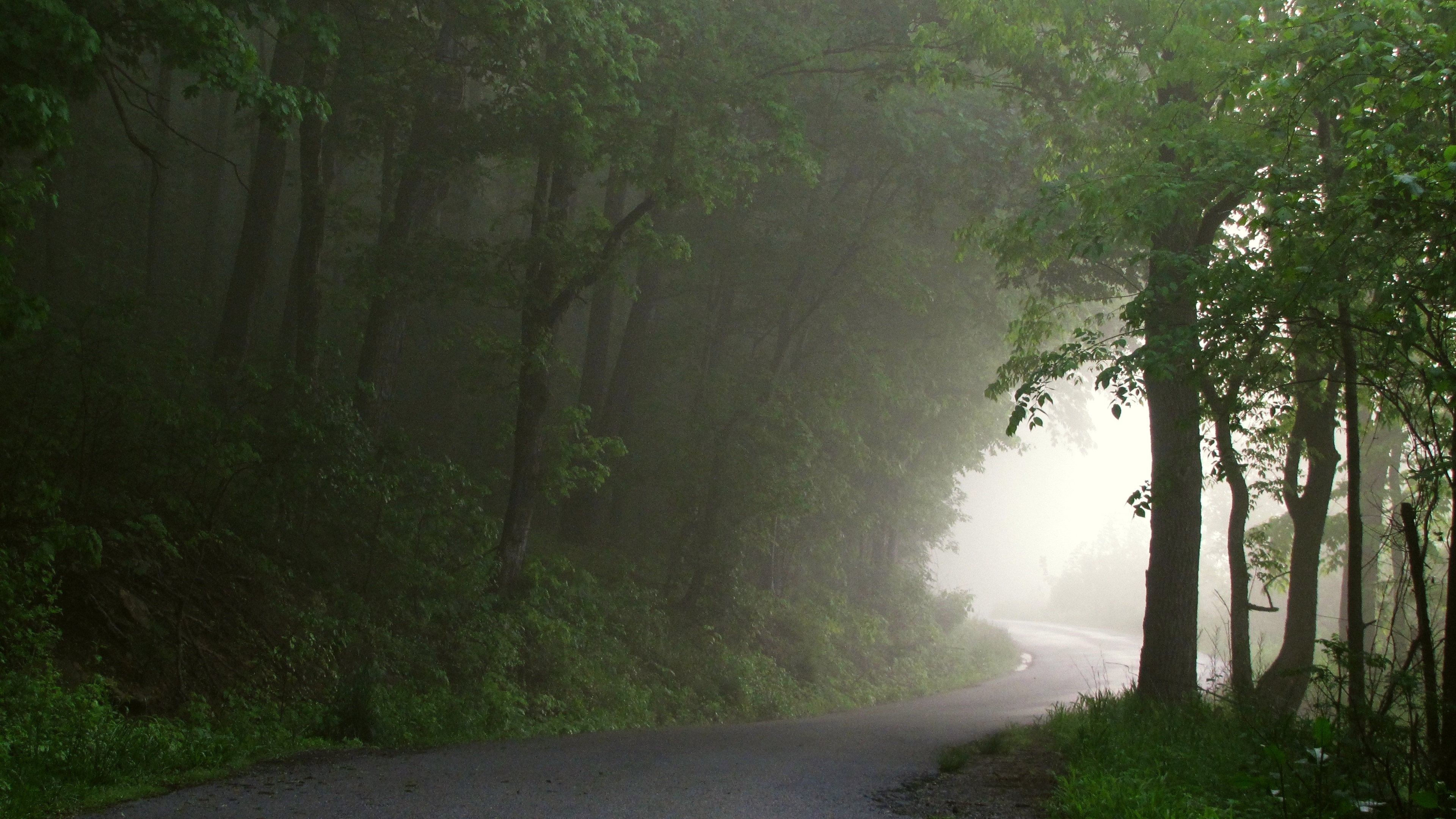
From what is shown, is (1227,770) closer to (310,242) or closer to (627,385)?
(310,242)

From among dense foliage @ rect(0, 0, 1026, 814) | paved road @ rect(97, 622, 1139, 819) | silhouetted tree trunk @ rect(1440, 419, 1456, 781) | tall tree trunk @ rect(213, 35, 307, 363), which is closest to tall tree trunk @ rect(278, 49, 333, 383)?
dense foliage @ rect(0, 0, 1026, 814)

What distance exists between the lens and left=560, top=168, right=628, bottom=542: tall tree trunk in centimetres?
1858

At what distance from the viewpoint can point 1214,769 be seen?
712cm

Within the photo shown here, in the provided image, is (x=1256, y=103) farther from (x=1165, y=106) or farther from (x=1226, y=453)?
(x=1226, y=453)

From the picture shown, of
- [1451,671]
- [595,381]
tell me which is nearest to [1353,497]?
[1451,671]

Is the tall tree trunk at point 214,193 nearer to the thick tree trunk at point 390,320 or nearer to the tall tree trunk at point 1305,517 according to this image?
the thick tree trunk at point 390,320

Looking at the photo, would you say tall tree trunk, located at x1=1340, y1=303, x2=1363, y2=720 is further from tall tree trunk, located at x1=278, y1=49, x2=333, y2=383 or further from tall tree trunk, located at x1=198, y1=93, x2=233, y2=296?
tall tree trunk, located at x1=198, y1=93, x2=233, y2=296

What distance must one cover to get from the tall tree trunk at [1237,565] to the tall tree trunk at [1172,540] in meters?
0.36

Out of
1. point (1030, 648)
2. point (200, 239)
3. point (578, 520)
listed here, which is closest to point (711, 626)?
point (578, 520)

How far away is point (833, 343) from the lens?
71.1ft

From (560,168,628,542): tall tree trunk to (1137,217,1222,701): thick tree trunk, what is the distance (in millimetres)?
9926

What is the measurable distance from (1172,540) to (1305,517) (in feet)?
8.30

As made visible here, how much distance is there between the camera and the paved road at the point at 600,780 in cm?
600

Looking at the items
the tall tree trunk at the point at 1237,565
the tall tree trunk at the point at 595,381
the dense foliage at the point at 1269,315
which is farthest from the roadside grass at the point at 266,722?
the tall tree trunk at the point at 1237,565
